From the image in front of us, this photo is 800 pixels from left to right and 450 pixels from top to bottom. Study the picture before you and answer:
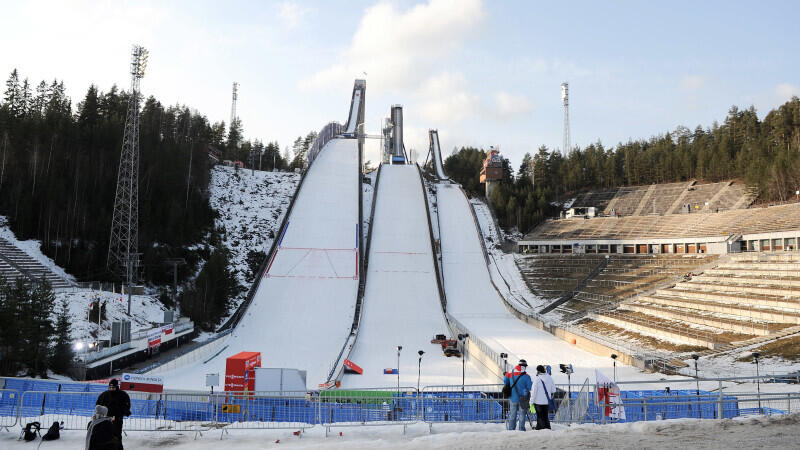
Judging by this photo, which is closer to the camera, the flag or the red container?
the flag

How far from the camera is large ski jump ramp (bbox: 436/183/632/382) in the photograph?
565 inches

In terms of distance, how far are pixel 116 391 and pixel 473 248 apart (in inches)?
972

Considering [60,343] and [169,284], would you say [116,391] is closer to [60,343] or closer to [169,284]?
[60,343]

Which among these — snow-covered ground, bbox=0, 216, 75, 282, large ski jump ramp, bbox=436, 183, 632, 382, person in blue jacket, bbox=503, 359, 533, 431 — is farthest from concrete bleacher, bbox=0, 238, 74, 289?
person in blue jacket, bbox=503, 359, 533, 431

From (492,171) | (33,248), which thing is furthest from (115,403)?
(492,171)

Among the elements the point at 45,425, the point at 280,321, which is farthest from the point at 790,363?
the point at 280,321

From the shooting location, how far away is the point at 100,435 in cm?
338

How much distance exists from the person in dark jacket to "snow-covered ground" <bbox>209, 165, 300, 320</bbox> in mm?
Answer: 16931

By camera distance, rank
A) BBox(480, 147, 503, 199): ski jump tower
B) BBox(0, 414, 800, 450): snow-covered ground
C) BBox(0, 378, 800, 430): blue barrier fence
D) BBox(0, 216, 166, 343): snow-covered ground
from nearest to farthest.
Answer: BBox(0, 414, 800, 450): snow-covered ground
BBox(0, 378, 800, 430): blue barrier fence
BBox(0, 216, 166, 343): snow-covered ground
BBox(480, 147, 503, 199): ski jump tower

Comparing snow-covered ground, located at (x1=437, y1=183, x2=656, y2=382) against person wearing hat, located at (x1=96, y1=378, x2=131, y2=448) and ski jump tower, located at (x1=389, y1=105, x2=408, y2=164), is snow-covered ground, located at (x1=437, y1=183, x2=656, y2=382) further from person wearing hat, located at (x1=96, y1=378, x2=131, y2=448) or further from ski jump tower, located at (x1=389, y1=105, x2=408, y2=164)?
person wearing hat, located at (x1=96, y1=378, x2=131, y2=448)

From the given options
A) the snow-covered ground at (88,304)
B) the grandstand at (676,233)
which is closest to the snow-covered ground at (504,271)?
the grandstand at (676,233)

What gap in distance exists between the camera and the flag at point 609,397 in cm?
546

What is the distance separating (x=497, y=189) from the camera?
3725 centimetres

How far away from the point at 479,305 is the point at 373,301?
4910 millimetres
